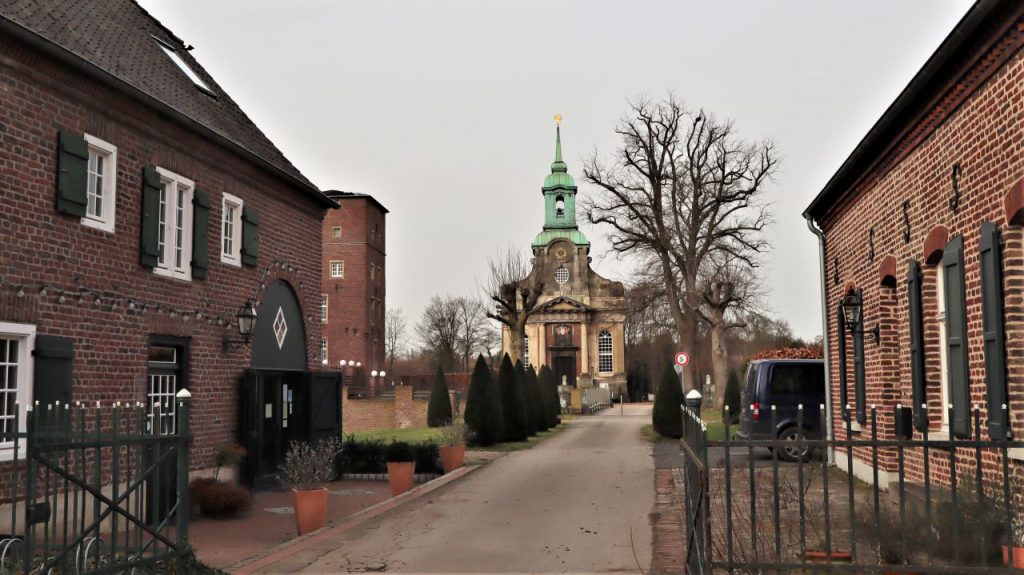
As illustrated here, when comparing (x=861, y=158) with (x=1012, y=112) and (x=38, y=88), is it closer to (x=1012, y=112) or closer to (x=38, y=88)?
(x=1012, y=112)

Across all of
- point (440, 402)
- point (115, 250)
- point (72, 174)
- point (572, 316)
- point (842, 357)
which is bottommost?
point (440, 402)

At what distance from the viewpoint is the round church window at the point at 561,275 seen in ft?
246

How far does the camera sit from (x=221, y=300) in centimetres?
1552

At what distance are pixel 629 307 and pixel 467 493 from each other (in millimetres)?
26281

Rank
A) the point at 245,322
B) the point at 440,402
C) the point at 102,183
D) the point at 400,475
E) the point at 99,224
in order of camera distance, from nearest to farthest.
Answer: the point at 99,224, the point at 102,183, the point at 400,475, the point at 245,322, the point at 440,402

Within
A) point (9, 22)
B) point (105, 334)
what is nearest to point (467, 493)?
point (105, 334)

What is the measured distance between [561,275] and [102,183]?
207 ft

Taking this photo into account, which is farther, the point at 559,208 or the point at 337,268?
the point at 559,208

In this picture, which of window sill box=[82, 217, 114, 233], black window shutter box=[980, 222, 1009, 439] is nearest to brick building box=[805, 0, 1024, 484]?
black window shutter box=[980, 222, 1009, 439]

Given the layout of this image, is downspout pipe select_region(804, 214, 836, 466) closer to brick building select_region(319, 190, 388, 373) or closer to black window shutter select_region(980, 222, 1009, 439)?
black window shutter select_region(980, 222, 1009, 439)

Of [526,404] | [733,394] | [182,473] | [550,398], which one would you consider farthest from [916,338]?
[733,394]

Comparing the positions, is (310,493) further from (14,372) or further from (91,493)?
(91,493)

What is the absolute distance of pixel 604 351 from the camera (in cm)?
7356

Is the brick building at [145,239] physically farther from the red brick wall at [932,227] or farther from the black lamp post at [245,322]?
the red brick wall at [932,227]
